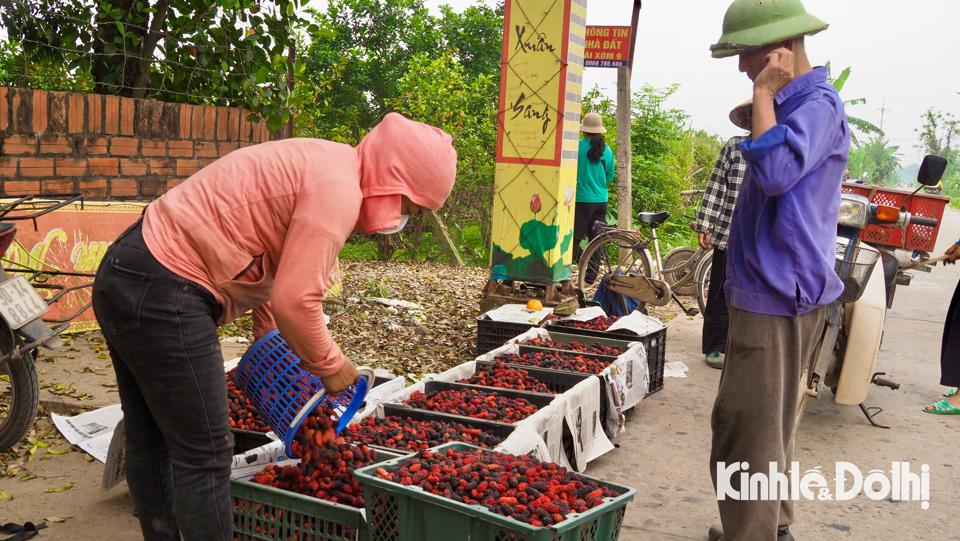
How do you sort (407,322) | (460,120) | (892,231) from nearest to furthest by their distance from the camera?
(892,231) → (407,322) → (460,120)

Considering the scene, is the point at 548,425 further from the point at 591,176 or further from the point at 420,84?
the point at 420,84

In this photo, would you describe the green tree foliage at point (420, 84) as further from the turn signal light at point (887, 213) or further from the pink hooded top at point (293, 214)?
the pink hooded top at point (293, 214)

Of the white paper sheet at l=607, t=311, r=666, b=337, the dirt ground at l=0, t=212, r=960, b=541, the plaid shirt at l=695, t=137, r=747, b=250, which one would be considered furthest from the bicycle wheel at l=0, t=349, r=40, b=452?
the plaid shirt at l=695, t=137, r=747, b=250

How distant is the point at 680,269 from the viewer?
9.20 meters

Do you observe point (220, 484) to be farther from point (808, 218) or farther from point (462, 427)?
point (808, 218)

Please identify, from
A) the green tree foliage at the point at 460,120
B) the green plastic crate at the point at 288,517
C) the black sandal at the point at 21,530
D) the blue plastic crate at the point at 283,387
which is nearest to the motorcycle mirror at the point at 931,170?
the blue plastic crate at the point at 283,387

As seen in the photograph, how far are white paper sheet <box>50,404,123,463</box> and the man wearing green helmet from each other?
282 cm

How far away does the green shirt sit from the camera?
9.54 m

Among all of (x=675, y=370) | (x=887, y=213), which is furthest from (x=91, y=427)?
(x=887, y=213)

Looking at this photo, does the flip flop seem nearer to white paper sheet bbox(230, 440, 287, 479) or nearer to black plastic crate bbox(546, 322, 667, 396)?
black plastic crate bbox(546, 322, 667, 396)

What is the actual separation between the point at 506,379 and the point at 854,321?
2.16m

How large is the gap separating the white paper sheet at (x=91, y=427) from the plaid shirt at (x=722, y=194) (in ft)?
14.1

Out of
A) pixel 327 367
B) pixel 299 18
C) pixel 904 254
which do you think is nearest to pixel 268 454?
pixel 327 367

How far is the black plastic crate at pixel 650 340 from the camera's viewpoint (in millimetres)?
5742
